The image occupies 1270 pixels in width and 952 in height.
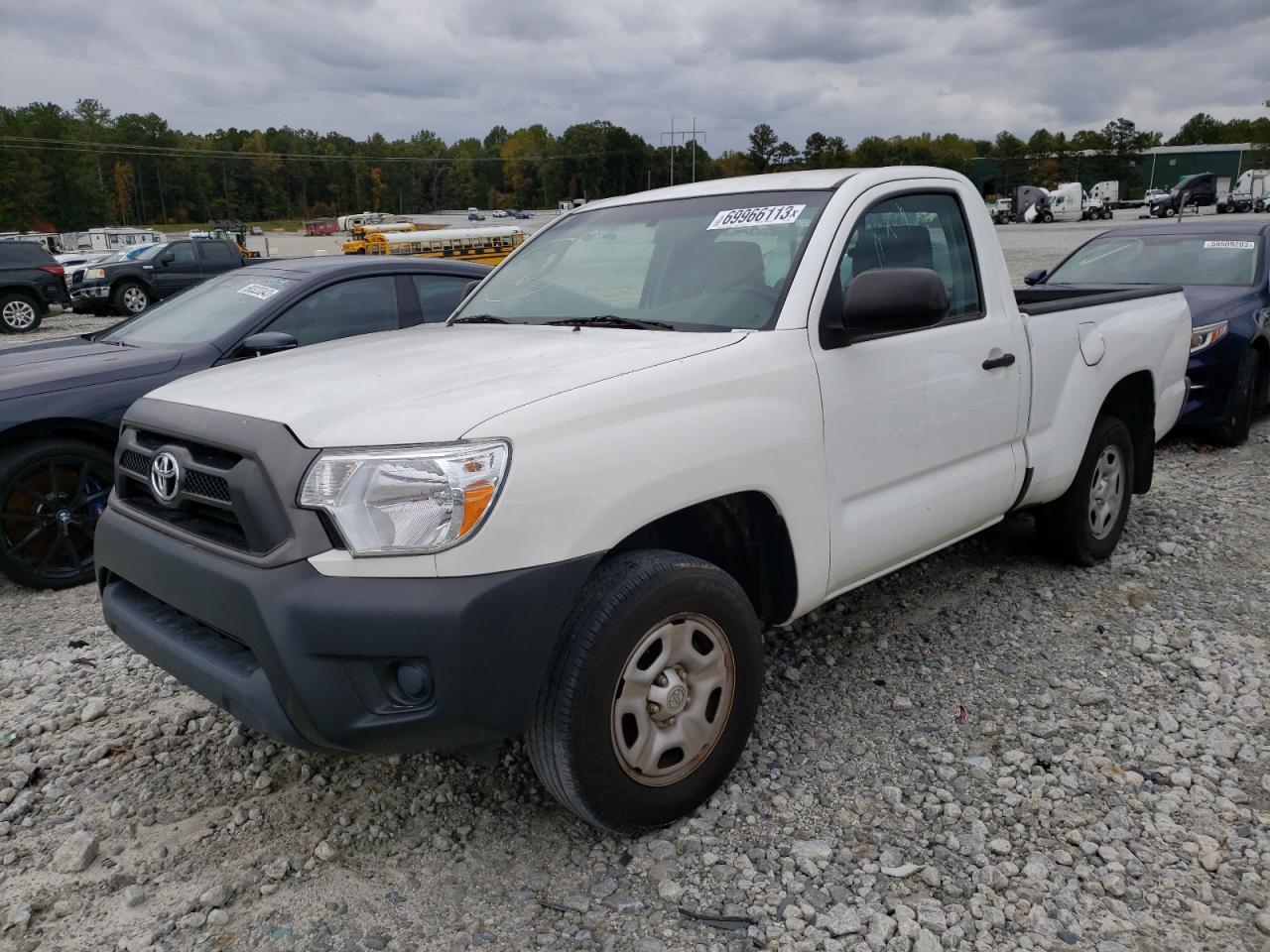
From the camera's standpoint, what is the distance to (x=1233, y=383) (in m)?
7.16

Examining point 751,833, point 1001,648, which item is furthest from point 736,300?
point 1001,648

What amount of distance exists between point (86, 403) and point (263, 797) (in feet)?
9.10

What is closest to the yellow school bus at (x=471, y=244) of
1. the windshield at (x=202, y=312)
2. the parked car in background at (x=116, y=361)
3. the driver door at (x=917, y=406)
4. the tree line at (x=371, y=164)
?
the windshield at (x=202, y=312)

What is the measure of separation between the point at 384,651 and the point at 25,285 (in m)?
19.8

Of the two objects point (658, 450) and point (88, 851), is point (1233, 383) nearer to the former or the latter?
point (658, 450)

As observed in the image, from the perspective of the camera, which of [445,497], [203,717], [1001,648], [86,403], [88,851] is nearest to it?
[445,497]

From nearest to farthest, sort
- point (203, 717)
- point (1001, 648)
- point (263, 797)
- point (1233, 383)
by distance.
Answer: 1. point (263, 797)
2. point (203, 717)
3. point (1001, 648)
4. point (1233, 383)

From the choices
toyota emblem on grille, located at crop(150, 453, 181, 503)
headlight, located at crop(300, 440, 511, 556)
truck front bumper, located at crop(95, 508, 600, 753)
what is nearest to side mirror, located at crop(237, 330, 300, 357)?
toyota emblem on grille, located at crop(150, 453, 181, 503)

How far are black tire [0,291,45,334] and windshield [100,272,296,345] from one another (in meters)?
15.0

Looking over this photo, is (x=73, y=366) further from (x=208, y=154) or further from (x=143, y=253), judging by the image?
(x=208, y=154)

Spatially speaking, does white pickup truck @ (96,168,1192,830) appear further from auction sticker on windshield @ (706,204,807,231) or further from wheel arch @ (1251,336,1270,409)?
wheel arch @ (1251,336,1270,409)

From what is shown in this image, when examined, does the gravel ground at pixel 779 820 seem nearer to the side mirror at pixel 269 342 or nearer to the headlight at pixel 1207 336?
the side mirror at pixel 269 342

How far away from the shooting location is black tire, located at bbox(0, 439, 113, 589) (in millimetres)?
4742

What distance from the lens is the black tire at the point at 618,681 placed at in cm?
239
